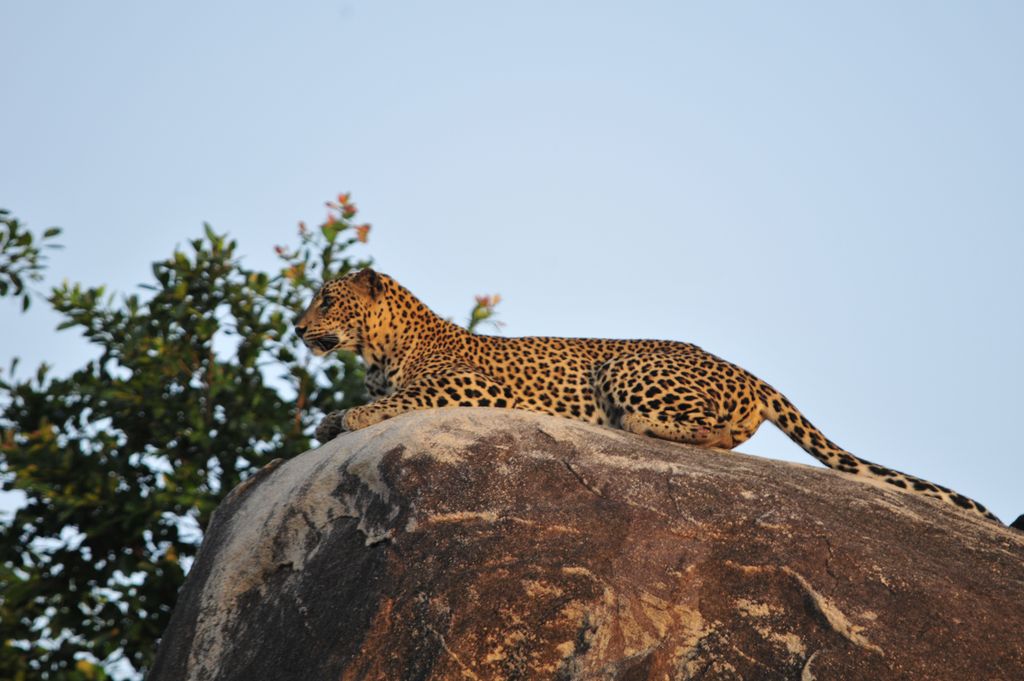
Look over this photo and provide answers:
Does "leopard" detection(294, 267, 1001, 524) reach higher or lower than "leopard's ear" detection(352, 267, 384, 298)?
lower

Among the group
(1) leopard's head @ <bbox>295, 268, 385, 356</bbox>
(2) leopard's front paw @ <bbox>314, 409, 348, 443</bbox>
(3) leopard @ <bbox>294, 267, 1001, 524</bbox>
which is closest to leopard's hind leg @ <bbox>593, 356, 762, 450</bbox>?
(3) leopard @ <bbox>294, 267, 1001, 524</bbox>

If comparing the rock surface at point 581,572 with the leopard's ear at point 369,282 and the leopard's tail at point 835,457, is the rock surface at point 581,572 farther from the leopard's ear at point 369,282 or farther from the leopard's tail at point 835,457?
the leopard's ear at point 369,282

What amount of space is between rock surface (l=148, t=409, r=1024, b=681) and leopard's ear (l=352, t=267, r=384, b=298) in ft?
9.43

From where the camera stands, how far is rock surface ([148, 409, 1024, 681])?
7871mm

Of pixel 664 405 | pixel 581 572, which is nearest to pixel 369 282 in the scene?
pixel 664 405

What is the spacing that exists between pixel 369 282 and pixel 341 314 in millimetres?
398

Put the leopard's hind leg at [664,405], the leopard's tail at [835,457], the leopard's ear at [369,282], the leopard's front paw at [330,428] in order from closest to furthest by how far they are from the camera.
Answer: the leopard's tail at [835,457] → the leopard's hind leg at [664,405] → the leopard's front paw at [330,428] → the leopard's ear at [369,282]

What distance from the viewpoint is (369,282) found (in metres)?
12.4

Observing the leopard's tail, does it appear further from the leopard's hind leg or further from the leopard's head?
the leopard's head

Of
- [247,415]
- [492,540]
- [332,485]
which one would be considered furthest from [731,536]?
Answer: [247,415]

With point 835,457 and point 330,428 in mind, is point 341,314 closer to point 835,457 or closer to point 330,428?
point 330,428

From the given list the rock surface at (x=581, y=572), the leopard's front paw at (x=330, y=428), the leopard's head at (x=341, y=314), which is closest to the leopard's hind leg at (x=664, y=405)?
the rock surface at (x=581, y=572)

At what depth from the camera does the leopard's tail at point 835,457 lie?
32.9 ft

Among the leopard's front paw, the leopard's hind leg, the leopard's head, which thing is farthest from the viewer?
the leopard's head
